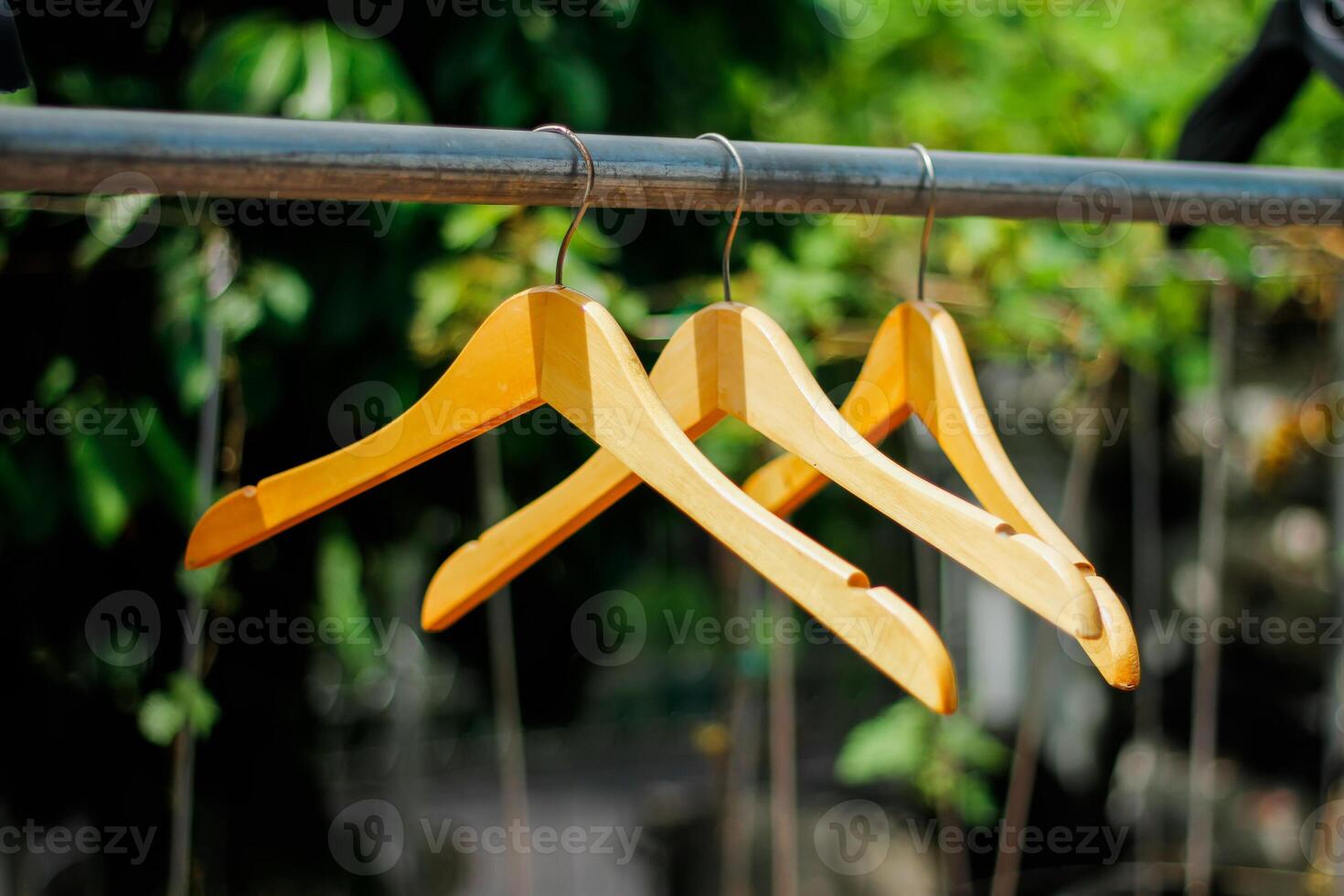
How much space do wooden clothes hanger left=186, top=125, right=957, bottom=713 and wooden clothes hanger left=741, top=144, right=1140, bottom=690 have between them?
0.12 meters

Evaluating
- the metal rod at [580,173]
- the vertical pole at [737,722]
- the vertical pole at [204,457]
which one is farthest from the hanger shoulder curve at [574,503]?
the vertical pole at [737,722]

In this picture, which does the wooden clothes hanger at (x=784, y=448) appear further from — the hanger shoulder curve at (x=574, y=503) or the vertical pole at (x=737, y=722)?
the vertical pole at (x=737, y=722)

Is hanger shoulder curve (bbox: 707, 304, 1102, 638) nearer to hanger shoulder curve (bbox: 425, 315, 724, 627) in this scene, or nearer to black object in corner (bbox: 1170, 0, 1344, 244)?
hanger shoulder curve (bbox: 425, 315, 724, 627)

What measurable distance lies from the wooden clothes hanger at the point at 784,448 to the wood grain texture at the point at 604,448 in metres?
0.05

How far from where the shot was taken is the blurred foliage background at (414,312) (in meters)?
1.52

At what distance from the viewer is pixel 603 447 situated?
705 millimetres

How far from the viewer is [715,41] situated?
1.88m

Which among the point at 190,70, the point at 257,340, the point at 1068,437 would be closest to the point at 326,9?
the point at 190,70

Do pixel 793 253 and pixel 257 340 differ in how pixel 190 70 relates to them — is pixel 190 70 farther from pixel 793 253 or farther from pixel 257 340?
pixel 793 253

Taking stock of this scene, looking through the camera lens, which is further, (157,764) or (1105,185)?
(157,764)

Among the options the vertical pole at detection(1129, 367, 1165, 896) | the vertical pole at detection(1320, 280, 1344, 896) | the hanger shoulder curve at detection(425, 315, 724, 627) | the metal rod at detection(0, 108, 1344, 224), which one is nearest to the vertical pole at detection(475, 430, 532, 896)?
the hanger shoulder curve at detection(425, 315, 724, 627)

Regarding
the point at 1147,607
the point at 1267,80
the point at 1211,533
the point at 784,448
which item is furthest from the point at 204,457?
the point at 1147,607

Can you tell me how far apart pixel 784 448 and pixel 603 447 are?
0.11 m

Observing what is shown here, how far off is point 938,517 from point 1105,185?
1.35ft
